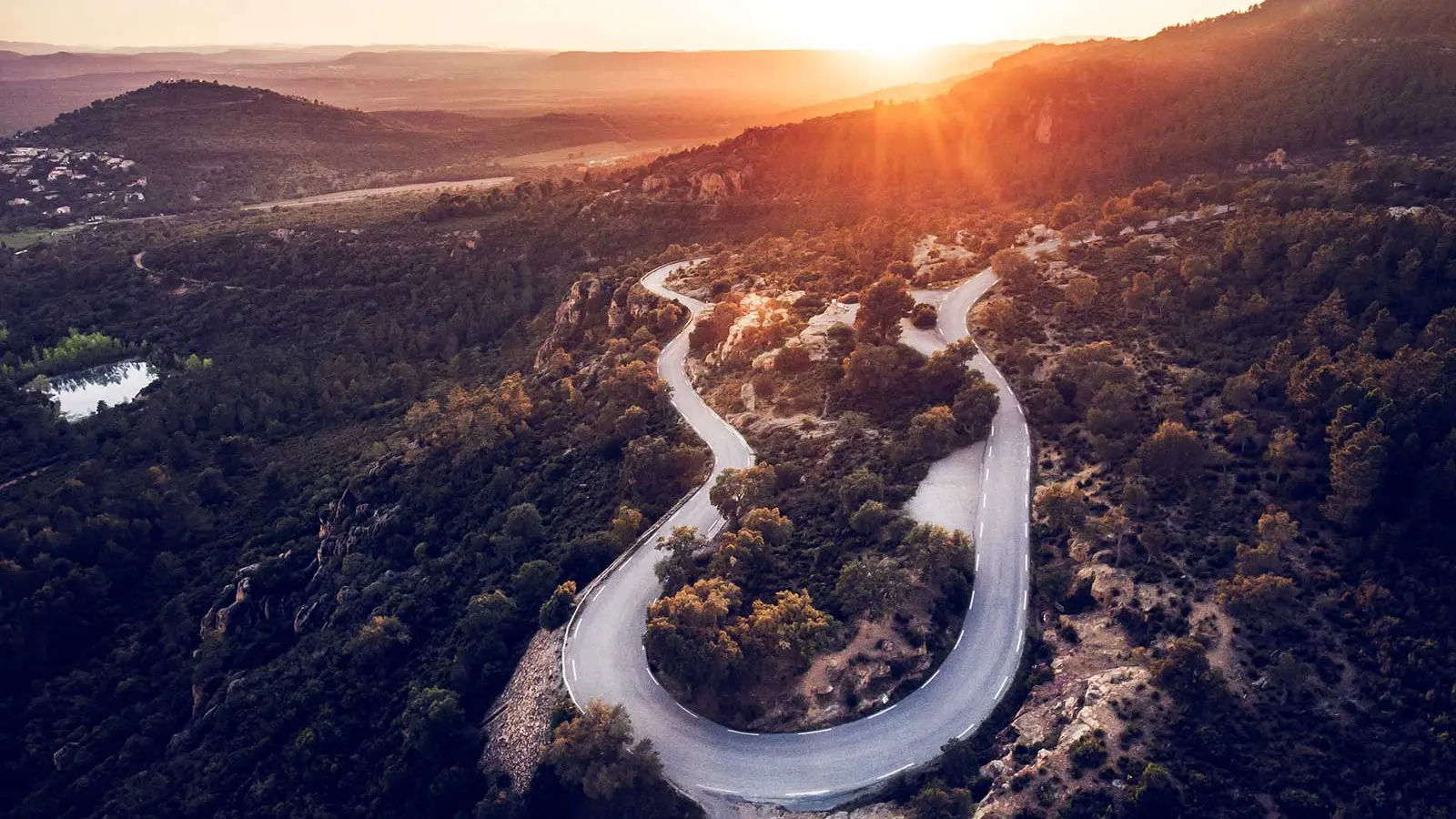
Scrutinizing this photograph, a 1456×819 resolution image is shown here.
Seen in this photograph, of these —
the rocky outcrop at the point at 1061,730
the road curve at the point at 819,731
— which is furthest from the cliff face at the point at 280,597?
the rocky outcrop at the point at 1061,730

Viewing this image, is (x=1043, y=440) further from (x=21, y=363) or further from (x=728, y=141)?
(x=21, y=363)

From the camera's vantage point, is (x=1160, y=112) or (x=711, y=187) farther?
(x=711, y=187)

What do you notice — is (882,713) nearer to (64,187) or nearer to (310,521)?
(310,521)

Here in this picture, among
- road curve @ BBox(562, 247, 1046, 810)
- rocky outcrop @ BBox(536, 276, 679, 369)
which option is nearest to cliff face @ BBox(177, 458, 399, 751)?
road curve @ BBox(562, 247, 1046, 810)

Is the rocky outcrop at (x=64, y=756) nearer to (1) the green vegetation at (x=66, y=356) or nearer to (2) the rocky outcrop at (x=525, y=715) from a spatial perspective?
(2) the rocky outcrop at (x=525, y=715)

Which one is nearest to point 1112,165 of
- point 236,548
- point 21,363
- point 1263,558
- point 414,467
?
point 1263,558

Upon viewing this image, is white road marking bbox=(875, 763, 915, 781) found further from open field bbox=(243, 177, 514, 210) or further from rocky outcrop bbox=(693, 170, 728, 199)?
open field bbox=(243, 177, 514, 210)

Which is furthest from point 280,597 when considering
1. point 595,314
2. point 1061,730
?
point 1061,730
